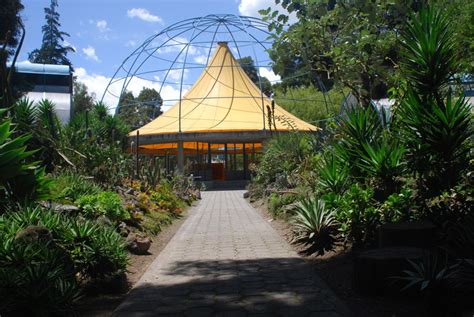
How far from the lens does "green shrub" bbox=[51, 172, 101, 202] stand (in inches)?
354

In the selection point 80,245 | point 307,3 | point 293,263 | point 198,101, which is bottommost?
point 293,263

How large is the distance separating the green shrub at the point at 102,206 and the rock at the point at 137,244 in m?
0.61

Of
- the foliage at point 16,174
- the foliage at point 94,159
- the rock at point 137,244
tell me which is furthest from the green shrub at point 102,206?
the foliage at point 94,159

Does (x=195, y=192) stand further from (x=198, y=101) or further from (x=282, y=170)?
(x=198, y=101)

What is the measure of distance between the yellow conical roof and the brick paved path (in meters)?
20.8

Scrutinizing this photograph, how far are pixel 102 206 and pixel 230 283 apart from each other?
334 cm

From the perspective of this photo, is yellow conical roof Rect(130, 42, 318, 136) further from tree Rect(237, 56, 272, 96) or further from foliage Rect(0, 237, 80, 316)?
foliage Rect(0, 237, 80, 316)

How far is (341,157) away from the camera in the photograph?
8188mm

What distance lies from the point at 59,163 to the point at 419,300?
32.4 feet

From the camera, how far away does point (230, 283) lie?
19.9 feet

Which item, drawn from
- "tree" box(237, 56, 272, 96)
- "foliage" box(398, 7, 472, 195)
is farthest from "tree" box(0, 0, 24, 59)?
"foliage" box(398, 7, 472, 195)

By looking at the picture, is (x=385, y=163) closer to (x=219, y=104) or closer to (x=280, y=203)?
(x=280, y=203)

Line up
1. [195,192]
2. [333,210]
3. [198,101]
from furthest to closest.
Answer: [198,101], [195,192], [333,210]

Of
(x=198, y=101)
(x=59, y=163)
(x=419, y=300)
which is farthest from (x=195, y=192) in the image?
(x=419, y=300)
